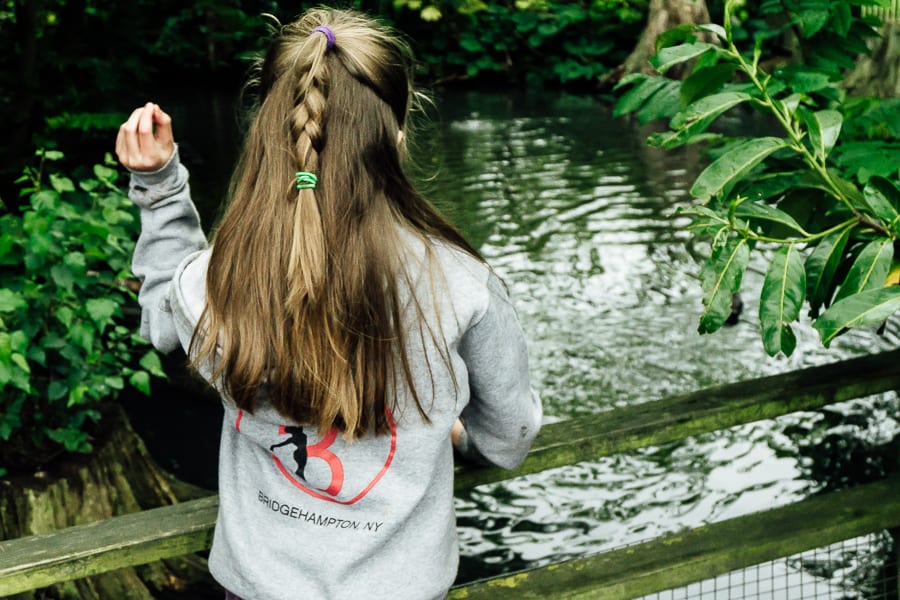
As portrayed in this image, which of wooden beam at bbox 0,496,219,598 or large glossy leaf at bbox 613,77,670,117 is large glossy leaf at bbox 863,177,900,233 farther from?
wooden beam at bbox 0,496,219,598

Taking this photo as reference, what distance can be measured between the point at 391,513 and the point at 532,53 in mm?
14988

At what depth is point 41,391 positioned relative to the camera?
117 inches

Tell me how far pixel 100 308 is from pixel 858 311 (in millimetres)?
1957

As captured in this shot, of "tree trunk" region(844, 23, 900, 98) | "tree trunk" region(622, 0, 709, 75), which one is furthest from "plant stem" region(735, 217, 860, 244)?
"tree trunk" region(622, 0, 709, 75)

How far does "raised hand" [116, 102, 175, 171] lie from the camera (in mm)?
1467

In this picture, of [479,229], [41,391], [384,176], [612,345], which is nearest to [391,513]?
[384,176]

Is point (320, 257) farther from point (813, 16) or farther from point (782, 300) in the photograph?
point (813, 16)

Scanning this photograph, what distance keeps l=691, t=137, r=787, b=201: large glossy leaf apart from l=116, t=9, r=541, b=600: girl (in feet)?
1.60

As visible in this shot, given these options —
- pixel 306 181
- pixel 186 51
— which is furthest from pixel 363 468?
pixel 186 51

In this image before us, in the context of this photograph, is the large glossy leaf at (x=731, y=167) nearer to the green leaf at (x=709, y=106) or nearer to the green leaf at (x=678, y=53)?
the green leaf at (x=709, y=106)

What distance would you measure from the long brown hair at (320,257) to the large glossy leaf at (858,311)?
1.95 ft

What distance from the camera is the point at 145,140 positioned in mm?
1479

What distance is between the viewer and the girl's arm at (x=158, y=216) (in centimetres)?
148

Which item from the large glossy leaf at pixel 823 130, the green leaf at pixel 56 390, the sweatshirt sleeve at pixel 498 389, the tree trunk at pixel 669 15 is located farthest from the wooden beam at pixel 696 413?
the tree trunk at pixel 669 15
